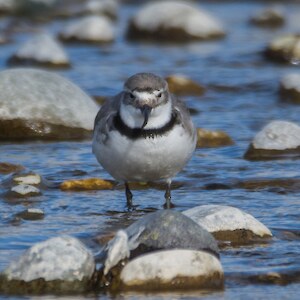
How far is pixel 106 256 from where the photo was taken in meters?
5.91

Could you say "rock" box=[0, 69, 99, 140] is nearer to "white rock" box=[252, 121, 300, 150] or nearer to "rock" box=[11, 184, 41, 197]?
"white rock" box=[252, 121, 300, 150]

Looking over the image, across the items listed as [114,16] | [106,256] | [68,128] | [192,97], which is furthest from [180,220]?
[114,16]

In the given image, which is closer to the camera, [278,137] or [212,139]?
[278,137]

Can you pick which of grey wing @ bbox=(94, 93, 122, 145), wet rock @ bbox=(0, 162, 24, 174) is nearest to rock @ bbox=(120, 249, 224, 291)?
grey wing @ bbox=(94, 93, 122, 145)

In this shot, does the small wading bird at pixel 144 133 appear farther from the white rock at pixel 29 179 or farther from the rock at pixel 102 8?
the rock at pixel 102 8

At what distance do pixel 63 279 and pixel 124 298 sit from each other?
0.33 m

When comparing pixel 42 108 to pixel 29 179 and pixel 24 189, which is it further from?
pixel 24 189

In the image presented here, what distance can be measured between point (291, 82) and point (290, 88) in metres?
0.07

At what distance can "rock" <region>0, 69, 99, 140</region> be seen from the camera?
10320 mm

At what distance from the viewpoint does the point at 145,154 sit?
24.4 ft

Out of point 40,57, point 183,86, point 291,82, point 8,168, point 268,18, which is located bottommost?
point 268,18

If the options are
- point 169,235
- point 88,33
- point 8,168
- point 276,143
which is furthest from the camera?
point 88,33

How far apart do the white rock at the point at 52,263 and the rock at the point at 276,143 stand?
3916 mm

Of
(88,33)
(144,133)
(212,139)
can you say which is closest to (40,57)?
(88,33)
